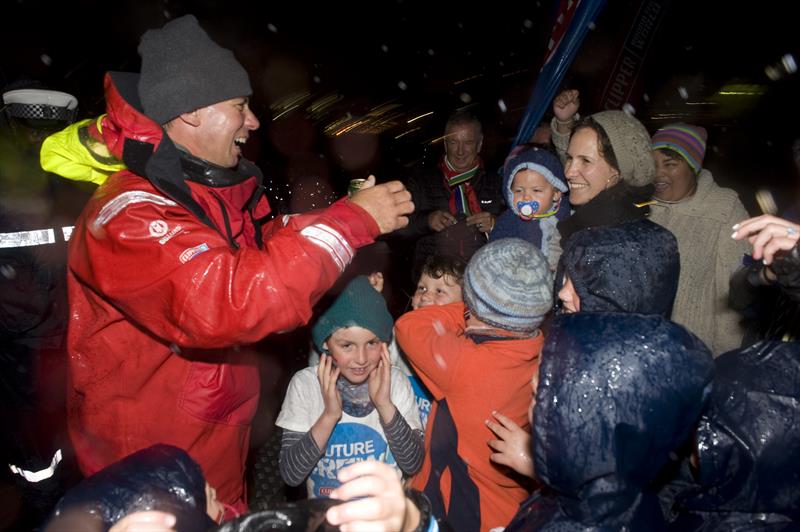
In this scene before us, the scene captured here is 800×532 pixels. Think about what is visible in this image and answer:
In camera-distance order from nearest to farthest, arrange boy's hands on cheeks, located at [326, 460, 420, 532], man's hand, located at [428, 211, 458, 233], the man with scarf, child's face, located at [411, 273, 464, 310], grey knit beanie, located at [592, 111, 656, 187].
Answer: boy's hands on cheeks, located at [326, 460, 420, 532] → grey knit beanie, located at [592, 111, 656, 187] → child's face, located at [411, 273, 464, 310] → man's hand, located at [428, 211, 458, 233] → the man with scarf

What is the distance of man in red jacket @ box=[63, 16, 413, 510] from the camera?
1.69 meters

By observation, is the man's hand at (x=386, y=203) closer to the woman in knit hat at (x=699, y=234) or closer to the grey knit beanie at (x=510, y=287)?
the grey knit beanie at (x=510, y=287)

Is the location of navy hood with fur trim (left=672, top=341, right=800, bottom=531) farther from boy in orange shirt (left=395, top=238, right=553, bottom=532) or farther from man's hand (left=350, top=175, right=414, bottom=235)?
man's hand (left=350, top=175, right=414, bottom=235)

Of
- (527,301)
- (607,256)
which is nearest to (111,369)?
(527,301)

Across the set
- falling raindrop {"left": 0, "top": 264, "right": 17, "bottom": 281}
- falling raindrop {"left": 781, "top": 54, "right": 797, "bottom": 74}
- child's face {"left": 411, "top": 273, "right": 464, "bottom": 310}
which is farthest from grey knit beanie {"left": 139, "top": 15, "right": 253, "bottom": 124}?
falling raindrop {"left": 781, "top": 54, "right": 797, "bottom": 74}

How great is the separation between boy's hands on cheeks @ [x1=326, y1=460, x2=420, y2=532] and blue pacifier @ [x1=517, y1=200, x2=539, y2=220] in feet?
8.58

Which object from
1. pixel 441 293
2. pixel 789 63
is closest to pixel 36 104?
pixel 441 293

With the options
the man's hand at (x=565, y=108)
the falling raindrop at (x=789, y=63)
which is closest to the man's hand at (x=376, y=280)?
the man's hand at (x=565, y=108)

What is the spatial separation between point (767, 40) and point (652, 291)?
25.4 feet

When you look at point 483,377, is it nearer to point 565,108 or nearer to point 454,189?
point 565,108

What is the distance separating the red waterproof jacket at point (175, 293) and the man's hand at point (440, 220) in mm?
2234

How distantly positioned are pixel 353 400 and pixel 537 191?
183cm

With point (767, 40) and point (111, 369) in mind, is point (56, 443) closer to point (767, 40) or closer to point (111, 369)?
point (111, 369)

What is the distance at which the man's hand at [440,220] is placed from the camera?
439 cm
